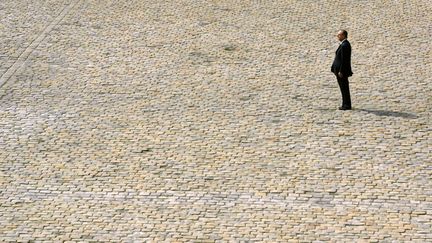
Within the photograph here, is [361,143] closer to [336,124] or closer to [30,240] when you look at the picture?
[336,124]

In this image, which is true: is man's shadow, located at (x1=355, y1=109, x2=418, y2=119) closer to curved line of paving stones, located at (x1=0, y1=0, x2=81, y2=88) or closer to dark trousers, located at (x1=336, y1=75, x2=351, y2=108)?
dark trousers, located at (x1=336, y1=75, x2=351, y2=108)

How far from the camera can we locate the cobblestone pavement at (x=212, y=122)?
43.9 feet

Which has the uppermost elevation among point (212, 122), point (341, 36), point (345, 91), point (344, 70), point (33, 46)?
point (341, 36)

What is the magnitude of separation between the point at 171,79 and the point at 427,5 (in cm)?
704

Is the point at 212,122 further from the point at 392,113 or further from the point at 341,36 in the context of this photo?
the point at 392,113

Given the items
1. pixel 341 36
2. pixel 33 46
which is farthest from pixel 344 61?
pixel 33 46

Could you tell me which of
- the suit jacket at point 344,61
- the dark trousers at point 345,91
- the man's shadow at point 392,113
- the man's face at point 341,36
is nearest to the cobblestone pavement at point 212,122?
the man's shadow at point 392,113

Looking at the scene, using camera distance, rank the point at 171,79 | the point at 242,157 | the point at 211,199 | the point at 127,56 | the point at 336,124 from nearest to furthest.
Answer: the point at 211,199 < the point at 242,157 < the point at 336,124 < the point at 171,79 < the point at 127,56

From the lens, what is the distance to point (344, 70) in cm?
1719

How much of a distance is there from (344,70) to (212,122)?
2314 millimetres

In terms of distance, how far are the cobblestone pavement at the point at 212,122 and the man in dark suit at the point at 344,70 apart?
0.22 metres

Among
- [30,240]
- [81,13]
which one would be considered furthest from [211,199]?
[81,13]

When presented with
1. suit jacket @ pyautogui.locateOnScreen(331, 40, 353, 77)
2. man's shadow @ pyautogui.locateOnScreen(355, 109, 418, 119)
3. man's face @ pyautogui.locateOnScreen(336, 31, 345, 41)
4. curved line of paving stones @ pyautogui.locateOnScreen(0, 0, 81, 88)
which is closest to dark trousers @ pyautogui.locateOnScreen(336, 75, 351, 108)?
suit jacket @ pyautogui.locateOnScreen(331, 40, 353, 77)

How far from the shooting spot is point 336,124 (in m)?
16.5
